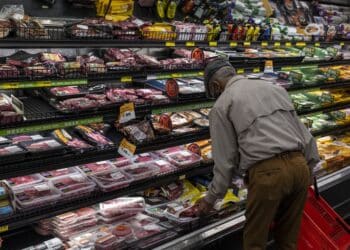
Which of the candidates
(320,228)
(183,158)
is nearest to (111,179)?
(183,158)

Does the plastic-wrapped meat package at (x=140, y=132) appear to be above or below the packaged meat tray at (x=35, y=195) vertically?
above

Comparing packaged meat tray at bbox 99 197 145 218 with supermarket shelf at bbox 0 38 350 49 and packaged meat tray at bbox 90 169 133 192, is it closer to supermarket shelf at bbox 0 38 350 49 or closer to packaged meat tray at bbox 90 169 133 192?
packaged meat tray at bbox 90 169 133 192

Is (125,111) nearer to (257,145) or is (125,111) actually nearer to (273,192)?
(257,145)

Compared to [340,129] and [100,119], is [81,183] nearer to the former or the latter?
[100,119]

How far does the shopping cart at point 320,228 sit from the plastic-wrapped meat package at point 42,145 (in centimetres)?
173

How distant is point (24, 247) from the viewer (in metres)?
2.54

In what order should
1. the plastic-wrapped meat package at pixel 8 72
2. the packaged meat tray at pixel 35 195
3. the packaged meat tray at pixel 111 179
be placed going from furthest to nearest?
the packaged meat tray at pixel 111 179, the packaged meat tray at pixel 35 195, the plastic-wrapped meat package at pixel 8 72

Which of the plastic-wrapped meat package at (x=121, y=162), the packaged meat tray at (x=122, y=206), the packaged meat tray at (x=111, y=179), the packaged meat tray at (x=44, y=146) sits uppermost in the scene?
the packaged meat tray at (x=44, y=146)

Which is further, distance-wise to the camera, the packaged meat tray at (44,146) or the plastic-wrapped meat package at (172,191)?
the plastic-wrapped meat package at (172,191)

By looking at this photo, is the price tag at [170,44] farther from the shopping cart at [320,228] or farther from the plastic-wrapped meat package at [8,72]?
the shopping cart at [320,228]

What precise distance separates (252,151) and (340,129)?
3031 mm

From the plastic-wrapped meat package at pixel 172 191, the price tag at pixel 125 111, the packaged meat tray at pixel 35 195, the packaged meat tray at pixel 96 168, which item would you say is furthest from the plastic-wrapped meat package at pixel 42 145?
the plastic-wrapped meat package at pixel 172 191

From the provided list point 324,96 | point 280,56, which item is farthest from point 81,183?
point 324,96

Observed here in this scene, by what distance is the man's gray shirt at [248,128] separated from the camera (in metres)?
2.25
